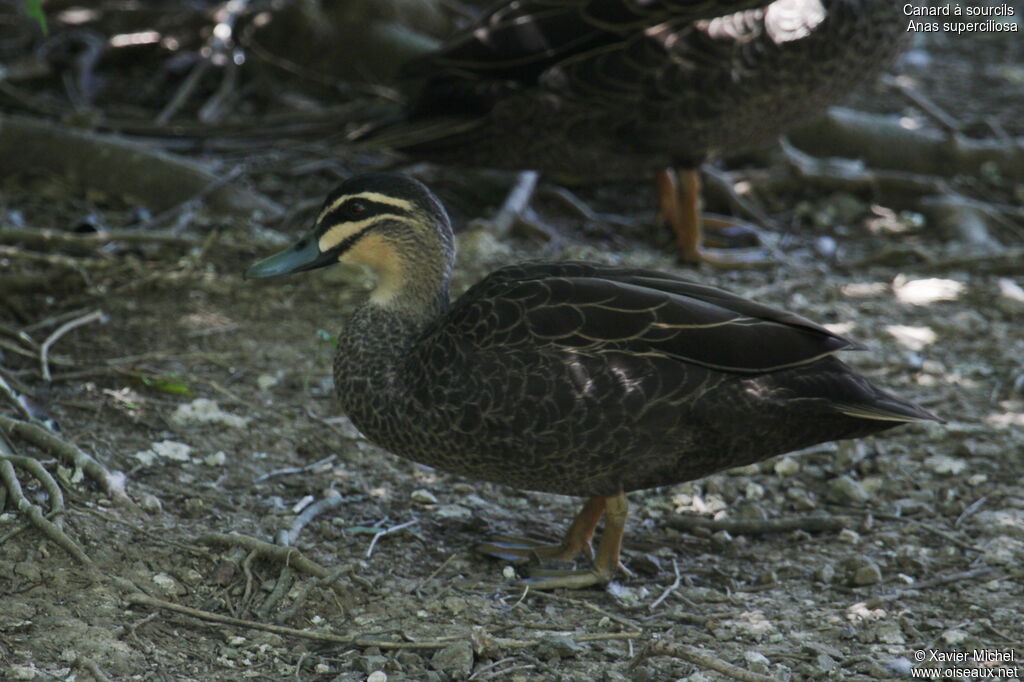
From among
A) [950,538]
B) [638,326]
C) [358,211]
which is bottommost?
[950,538]

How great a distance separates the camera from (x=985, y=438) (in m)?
4.60

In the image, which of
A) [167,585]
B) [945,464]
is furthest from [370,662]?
[945,464]

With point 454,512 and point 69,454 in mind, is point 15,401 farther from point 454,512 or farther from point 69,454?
point 454,512

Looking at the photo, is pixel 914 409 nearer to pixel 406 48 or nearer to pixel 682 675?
pixel 682 675

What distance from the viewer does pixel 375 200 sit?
3.88 m

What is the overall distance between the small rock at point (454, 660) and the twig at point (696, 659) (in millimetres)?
442

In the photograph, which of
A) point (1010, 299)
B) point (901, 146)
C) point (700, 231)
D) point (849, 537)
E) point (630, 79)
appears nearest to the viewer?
point (849, 537)

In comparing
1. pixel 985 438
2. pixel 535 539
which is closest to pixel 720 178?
pixel 985 438

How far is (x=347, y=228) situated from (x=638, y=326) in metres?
1.01

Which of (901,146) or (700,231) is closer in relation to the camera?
(700,231)

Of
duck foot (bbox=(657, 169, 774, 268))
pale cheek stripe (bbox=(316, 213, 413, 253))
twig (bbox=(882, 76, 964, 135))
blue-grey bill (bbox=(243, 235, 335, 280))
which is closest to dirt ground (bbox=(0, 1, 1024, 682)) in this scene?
duck foot (bbox=(657, 169, 774, 268))

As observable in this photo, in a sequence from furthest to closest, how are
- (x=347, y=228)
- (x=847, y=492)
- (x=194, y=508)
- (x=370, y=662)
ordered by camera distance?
(x=847, y=492), (x=347, y=228), (x=194, y=508), (x=370, y=662)

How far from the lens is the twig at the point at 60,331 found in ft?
14.3

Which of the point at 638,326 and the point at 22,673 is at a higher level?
the point at 638,326
